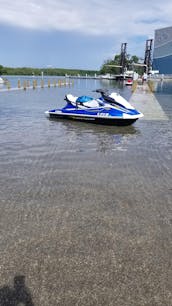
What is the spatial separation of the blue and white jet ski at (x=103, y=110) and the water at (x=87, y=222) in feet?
9.83

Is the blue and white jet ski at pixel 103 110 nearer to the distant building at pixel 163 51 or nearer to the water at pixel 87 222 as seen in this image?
the water at pixel 87 222

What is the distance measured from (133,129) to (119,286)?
9.09m

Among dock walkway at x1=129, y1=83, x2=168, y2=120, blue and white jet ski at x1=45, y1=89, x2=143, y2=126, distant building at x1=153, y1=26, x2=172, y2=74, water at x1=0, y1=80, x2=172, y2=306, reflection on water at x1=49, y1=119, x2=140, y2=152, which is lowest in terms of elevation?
water at x1=0, y1=80, x2=172, y2=306

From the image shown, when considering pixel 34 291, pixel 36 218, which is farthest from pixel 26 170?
pixel 34 291

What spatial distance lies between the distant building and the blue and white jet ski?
10784 cm

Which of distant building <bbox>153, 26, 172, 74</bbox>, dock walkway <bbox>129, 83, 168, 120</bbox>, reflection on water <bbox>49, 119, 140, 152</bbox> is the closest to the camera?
reflection on water <bbox>49, 119, 140, 152</bbox>

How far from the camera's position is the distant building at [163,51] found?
4326 inches

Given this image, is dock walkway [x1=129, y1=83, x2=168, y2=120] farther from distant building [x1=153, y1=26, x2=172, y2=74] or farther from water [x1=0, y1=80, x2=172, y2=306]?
distant building [x1=153, y1=26, x2=172, y2=74]

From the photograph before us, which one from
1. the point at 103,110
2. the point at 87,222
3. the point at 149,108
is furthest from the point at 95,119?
the point at 87,222

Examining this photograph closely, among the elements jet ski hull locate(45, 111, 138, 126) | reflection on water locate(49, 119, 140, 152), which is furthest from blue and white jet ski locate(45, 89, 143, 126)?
reflection on water locate(49, 119, 140, 152)

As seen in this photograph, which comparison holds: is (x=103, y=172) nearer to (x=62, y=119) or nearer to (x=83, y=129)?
(x=83, y=129)

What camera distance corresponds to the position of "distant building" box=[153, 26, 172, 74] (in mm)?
109875

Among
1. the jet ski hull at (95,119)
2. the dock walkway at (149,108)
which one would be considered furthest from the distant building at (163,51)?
the jet ski hull at (95,119)

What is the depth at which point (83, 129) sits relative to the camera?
455 inches
